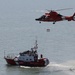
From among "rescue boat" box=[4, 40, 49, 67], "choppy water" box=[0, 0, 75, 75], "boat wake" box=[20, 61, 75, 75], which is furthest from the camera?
Result: "rescue boat" box=[4, 40, 49, 67]

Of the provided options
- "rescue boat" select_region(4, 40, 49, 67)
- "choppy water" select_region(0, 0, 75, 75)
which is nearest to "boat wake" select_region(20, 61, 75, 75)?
"choppy water" select_region(0, 0, 75, 75)

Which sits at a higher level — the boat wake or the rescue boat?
the rescue boat

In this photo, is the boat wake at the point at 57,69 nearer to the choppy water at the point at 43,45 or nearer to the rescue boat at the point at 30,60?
the choppy water at the point at 43,45

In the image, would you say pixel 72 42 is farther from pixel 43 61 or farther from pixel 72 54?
pixel 43 61

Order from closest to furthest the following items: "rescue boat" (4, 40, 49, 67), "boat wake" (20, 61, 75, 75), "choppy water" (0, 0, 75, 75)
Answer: "boat wake" (20, 61, 75, 75) < "choppy water" (0, 0, 75, 75) < "rescue boat" (4, 40, 49, 67)

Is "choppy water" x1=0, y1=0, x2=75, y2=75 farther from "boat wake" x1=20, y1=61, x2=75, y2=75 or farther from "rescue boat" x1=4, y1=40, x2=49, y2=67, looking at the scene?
"rescue boat" x1=4, y1=40, x2=49, y2=67

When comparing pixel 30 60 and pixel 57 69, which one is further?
pixel 30 60

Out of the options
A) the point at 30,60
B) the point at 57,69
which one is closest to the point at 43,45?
the point at 30,60

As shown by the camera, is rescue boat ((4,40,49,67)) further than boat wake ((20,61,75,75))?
Yes

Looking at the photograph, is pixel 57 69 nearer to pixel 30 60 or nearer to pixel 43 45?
pixel 30 60

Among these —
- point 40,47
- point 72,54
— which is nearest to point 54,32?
point 40,47

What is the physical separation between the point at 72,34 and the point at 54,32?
6366mm

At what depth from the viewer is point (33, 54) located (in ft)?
272

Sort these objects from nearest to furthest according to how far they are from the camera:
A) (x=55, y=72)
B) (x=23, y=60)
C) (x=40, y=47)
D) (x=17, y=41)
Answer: (x=55, y=72) < (x=23, y=60) < (x=40, y=47) < (x=17, y=41)
